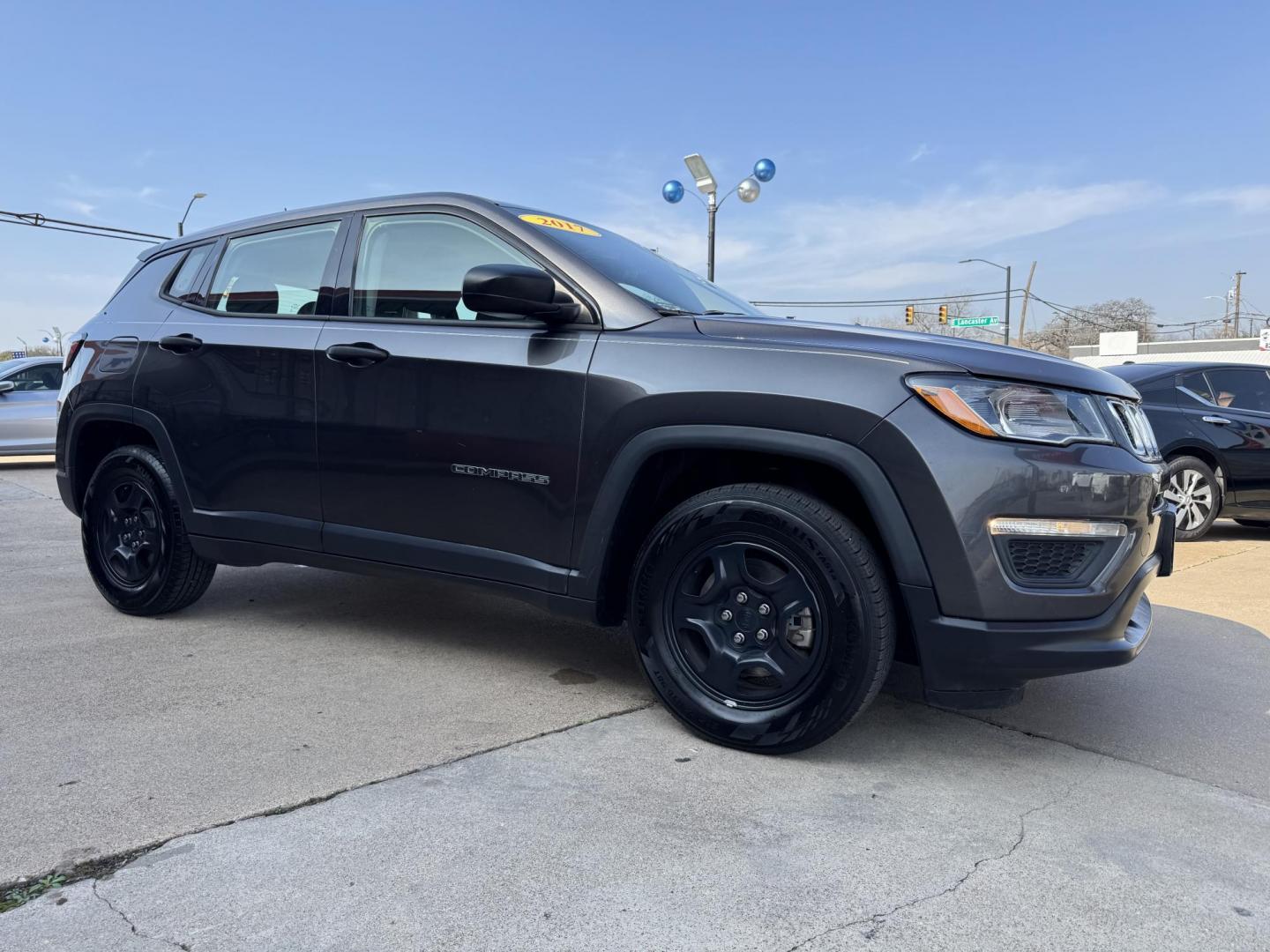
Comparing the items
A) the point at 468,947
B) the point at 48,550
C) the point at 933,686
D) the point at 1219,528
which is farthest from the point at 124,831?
the point at 1219,528

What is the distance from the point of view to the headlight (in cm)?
249

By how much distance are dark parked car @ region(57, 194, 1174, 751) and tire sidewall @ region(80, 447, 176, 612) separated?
0.02m

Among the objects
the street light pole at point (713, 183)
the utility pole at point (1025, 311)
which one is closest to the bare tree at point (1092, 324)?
the utility pole at point (1025, 311)

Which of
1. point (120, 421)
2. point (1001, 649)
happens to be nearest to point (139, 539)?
point (120, 421)

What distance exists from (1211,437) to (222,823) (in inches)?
295

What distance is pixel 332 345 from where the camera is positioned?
349 centimetres

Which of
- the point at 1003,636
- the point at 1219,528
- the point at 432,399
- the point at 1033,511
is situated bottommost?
the point at 1219,528

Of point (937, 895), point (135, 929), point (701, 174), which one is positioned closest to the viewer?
point (135, 929)

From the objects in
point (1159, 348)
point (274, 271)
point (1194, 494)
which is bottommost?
point (1194, 494)

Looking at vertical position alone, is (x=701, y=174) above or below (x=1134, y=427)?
above

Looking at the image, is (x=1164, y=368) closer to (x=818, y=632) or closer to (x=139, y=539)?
(x=818, y=632)

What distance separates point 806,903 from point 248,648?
104 inches

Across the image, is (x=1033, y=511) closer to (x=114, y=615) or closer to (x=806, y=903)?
(x=806, y=903)

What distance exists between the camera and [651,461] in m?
2.91
